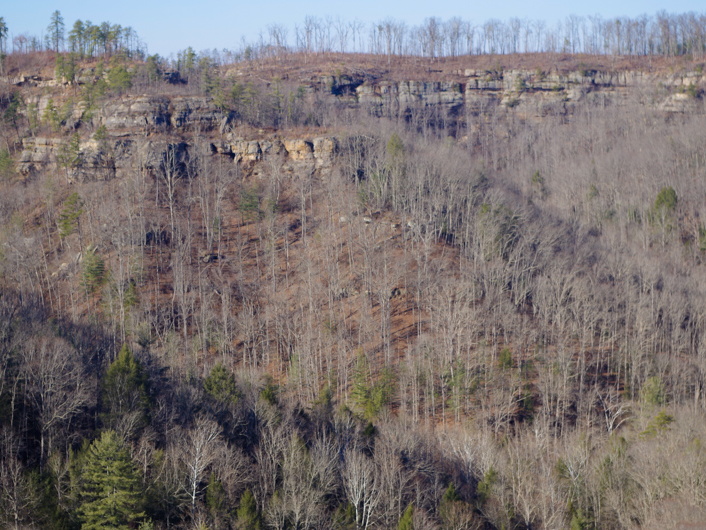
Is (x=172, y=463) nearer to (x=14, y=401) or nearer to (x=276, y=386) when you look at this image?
(x=14, y=401)

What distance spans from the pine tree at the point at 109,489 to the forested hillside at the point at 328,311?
0.45ft

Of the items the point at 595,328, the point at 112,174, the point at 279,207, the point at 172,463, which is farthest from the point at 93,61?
the point at 172,463

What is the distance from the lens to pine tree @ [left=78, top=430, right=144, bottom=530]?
102 feet

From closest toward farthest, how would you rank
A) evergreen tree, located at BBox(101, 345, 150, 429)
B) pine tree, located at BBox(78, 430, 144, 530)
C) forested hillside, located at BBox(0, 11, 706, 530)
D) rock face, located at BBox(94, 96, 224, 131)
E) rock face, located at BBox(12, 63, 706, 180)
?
pine tree, located at BBox(78, 430, 144, 530), forested hillside, located at BBox(0, 11, 706, 530), evergreen tree, located at BBox(101, 345, 150, 429), rock face, located at BBox(12, 63, 706, 180), rock face, located at BBox(94, 96, 224, 131)

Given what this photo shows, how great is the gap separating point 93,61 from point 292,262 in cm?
5453

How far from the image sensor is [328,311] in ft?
216

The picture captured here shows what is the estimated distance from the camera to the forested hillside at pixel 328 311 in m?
36.8

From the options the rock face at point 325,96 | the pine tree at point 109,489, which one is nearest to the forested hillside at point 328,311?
the pine tree at point 109,489

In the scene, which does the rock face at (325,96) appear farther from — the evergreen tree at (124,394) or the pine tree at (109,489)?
the pine tree at (109,489)

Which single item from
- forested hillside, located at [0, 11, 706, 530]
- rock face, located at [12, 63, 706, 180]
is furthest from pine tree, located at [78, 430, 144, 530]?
rock face, located at [12, 63, 706, 180]

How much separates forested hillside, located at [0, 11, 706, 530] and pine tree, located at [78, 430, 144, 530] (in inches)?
5.3

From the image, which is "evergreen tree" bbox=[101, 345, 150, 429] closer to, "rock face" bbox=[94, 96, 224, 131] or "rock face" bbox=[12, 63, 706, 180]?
"rock face" bbox=[12, 63, 706, 180]

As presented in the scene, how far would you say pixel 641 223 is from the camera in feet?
287

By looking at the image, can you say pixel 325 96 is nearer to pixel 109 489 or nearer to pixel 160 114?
pixel 160 114
